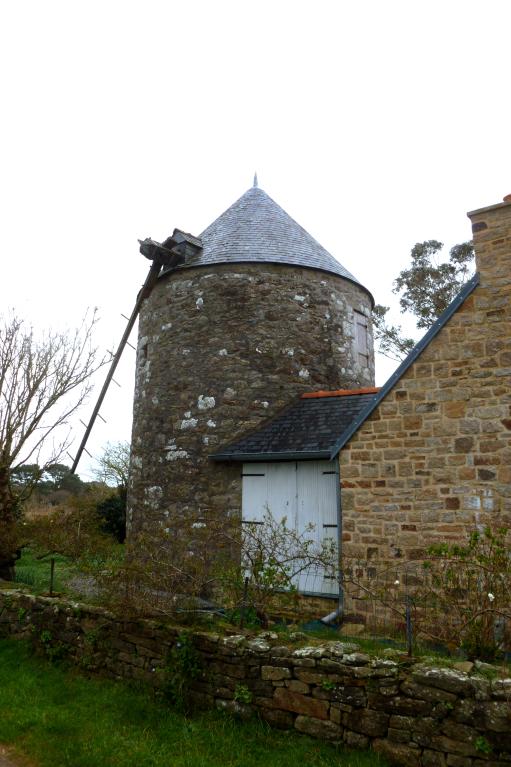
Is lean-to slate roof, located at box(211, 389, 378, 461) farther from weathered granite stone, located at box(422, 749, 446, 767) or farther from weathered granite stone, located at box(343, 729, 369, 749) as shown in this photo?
weathered granite stone, located at box(422, 749, 446, 767)

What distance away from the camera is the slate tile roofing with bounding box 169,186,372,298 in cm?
1191

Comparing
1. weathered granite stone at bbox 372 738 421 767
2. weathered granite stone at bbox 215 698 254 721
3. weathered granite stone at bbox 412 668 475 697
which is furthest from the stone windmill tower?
weathered granite stone at bbox 412 668 475 697

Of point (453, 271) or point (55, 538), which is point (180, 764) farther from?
point (453, 271)

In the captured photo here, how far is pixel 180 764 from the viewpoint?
163 inches

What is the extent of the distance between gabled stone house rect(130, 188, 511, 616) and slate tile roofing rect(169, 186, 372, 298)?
0.19 ft

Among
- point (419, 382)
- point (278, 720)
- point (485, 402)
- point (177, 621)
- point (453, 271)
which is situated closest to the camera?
point (278, 720)

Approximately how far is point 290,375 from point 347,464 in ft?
12.5

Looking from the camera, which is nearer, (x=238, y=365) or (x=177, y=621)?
(x=177, y=621)

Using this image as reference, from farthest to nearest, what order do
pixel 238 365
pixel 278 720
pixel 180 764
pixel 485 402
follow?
pixel 238 365 → pixel 485 402 → pixel 278 720 → pixel 180 764

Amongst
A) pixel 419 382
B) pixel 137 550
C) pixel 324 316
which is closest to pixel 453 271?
pixel 324 316

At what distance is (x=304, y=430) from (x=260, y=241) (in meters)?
4.94

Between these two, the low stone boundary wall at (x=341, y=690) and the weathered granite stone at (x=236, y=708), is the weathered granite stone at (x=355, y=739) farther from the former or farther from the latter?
the weathered granite stone at (x=236, y=708)

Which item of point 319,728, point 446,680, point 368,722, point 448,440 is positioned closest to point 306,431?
point 448,440

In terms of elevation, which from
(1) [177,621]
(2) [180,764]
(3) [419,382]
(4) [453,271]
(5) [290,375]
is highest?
(4) [453,271]
